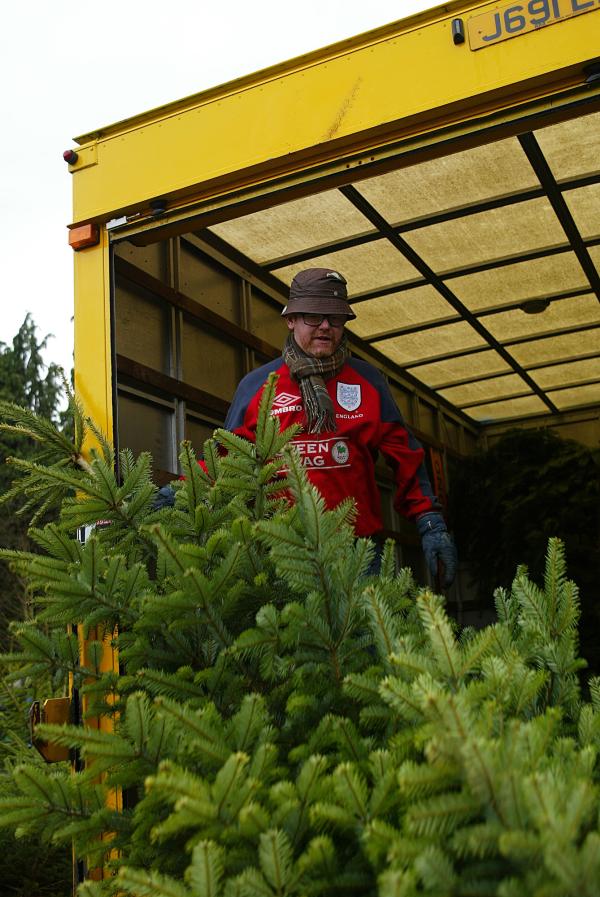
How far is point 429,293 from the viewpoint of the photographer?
6168mm

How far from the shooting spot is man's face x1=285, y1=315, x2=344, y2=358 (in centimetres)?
397

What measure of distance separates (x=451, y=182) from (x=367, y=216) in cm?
50

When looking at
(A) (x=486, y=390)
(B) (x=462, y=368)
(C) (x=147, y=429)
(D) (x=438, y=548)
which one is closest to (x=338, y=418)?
(D) (x=438, y=548)

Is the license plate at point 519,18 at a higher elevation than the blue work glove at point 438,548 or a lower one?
higher

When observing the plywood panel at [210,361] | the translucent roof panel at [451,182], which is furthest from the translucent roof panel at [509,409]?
the plywood panel at [210,361]

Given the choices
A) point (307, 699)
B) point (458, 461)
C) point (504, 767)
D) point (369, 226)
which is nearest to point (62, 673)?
point (307, 699)

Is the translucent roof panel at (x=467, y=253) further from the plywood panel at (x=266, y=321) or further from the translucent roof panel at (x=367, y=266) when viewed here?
the plywood panel at (x=266, y=321)

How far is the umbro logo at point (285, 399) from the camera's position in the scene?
3910 mm

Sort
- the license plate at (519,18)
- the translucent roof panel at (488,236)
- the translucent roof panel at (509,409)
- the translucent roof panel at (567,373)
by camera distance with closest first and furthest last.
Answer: the license plate at (519,18) < the translucent roof panel at (488,236) < the translucent roof panel at (567,373) < the translucent roof panel at (509,409)

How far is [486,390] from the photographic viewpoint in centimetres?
844

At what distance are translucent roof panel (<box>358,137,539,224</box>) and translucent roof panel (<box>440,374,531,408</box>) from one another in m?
3.27

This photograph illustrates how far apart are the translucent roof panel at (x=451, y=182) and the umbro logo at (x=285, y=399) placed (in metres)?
1.37

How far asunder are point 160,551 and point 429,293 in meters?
4.45

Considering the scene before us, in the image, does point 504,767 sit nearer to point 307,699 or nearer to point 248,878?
point 248,878
